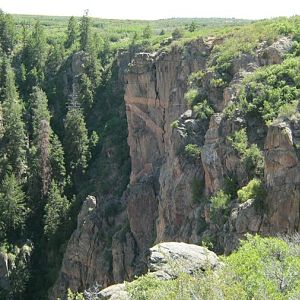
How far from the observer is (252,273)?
19.3 meters

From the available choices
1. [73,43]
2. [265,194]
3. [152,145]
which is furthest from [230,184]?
[73,43]

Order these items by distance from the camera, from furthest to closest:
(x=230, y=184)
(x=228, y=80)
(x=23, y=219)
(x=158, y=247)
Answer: (x=23, y=219) < (x=228, y=80) < (x=230, y=184) < (x=158, y=247)

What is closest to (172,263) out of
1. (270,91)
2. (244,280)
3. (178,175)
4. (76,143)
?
(244,280)

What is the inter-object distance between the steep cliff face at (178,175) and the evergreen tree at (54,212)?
715 centimetres

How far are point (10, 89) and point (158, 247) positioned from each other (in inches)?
2668

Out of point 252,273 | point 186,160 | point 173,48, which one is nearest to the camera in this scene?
point 252,273

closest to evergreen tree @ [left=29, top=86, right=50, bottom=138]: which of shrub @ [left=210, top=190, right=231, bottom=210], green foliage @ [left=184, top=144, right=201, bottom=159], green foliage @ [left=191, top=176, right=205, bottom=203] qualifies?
green foliage @ [left=184, top=144, right=201, bottom=159]

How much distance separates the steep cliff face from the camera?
27812 millimetres

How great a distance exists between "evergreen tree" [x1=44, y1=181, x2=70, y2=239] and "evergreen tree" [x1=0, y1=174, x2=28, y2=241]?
11.3 ft

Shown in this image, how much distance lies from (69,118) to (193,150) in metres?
46.7

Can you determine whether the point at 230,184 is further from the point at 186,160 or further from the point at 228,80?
the point at 228,80

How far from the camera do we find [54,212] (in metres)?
67.8

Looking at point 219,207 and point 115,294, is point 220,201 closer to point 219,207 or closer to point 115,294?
point 219,207

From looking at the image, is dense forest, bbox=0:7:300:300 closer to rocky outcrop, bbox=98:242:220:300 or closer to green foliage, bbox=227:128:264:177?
green foliage, bbox=227:128:264:177
